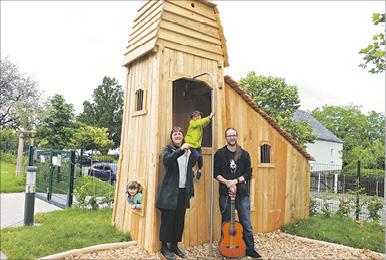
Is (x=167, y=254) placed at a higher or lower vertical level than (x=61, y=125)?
lower

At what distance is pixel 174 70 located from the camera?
5.55 meters

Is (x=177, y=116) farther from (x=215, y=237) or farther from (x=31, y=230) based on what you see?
(x=31, y=230)

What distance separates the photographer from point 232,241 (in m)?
5.08

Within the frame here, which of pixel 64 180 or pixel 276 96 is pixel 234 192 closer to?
pixel 64 180

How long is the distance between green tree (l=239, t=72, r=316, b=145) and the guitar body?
16.9 m

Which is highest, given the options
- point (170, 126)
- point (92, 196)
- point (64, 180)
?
point (170, 126)

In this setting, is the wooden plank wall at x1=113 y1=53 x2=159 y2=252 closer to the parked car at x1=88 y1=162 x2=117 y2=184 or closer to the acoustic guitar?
the acoustic guitar

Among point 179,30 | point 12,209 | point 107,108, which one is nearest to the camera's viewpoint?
point 12,209

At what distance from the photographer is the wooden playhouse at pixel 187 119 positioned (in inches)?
209

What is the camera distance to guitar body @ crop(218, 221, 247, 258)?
16.6 feet

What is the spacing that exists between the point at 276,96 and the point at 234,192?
17.6 metres

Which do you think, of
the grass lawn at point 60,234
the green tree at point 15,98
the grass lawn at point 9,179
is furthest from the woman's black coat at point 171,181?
the green tree at point 15,98

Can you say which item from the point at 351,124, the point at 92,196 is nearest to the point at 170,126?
the point at 92,196

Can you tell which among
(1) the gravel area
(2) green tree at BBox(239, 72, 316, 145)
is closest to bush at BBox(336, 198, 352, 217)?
(1) the gravel area
